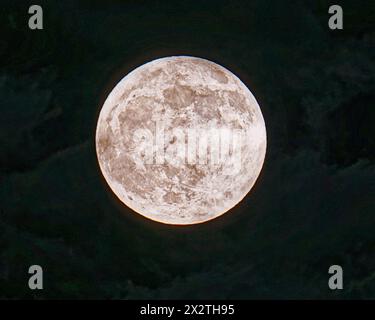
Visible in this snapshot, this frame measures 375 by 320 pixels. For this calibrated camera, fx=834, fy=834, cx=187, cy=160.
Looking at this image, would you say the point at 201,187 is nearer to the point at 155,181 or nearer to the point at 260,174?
the point at 155,181

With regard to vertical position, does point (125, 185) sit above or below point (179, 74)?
below

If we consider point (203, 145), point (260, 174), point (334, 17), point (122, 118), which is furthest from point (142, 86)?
point (334, 17)

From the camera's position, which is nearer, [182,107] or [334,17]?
[182,107]

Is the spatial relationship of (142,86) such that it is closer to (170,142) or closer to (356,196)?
(170,142)

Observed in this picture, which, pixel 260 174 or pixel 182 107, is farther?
→ pixel 260 174

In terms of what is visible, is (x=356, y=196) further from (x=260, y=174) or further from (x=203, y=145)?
(x=203, y=145)

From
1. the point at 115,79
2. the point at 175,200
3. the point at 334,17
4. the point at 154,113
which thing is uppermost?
the point at 334,17

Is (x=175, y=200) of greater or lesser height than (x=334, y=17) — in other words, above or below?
below

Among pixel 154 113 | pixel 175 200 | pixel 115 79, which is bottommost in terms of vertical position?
pixel 175 200

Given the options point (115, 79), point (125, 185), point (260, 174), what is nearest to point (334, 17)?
point (260, 174)
